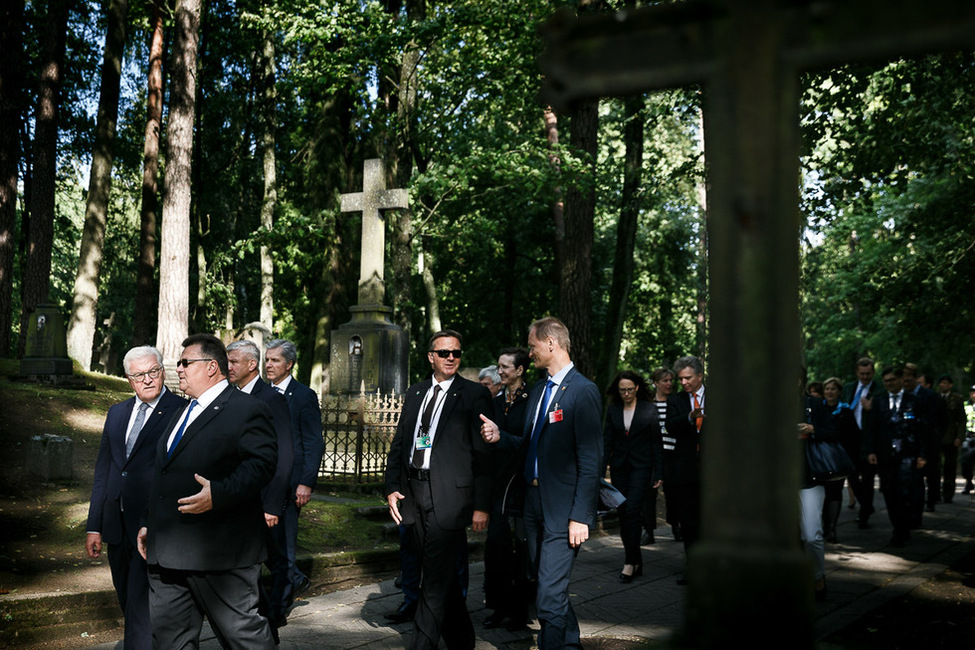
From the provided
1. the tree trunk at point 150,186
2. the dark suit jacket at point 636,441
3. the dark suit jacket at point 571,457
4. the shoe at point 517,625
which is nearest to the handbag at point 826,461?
the dark suit jacket at point 636,441

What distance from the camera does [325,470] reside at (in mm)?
12914

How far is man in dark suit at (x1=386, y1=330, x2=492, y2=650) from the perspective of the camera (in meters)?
Result: 5.60

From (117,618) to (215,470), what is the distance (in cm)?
308

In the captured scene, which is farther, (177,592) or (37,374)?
(37,374)

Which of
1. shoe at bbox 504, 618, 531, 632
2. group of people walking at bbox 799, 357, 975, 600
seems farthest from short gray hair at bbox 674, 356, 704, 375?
shoe at bbox 504, 618, 531, 632

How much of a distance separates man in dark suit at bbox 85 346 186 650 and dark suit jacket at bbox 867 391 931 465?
9615mm

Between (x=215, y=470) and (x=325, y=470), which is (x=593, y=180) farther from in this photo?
(x=215, y=470)

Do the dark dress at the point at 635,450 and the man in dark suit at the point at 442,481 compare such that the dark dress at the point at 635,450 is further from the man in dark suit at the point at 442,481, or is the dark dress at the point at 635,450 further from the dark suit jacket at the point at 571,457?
the dark suit jacket at the point at 571,457

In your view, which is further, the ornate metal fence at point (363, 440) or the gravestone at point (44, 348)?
the gravestone at point (44, 348)

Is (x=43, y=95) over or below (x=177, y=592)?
over

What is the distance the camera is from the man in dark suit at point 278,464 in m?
6.38

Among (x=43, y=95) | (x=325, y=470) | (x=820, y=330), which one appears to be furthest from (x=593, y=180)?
(x=820, y=330)

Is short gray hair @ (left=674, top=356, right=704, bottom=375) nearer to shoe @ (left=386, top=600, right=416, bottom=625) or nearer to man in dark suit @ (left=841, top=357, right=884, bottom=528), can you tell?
shoe @ (left=386, top=600, right=416, bottom=625)

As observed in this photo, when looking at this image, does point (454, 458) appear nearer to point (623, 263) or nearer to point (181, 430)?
point (181, 430)
